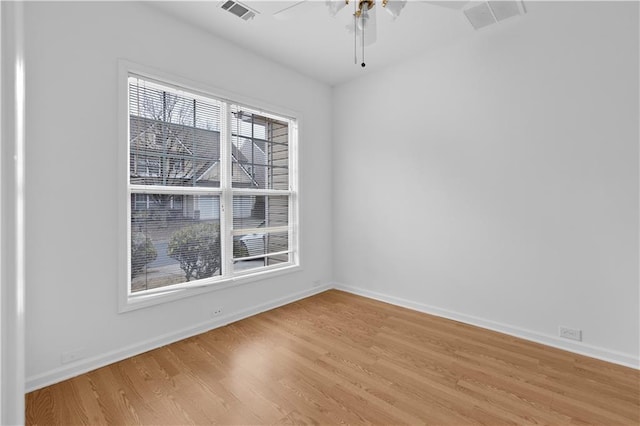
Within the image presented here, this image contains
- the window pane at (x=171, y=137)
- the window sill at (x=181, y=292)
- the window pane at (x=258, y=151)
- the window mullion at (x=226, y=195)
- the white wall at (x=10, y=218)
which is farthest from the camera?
the window pane at (x=258, y=151)

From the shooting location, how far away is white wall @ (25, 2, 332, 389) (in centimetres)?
210

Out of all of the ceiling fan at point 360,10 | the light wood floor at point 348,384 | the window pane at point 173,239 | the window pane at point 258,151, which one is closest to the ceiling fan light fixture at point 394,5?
the ceiling fan at point 360,10

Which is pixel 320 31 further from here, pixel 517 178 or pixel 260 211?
pixel 517 178

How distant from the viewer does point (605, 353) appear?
8.13 ft

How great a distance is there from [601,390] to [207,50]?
4.31 m

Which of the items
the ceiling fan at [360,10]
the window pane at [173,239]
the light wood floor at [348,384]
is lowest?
the light wood floor at [348,384]

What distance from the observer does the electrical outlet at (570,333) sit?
2.61m

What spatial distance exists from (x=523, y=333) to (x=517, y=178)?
1481mm

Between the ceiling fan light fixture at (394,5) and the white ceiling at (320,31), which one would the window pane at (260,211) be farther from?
the ceiling fan light fixture at (394,5)

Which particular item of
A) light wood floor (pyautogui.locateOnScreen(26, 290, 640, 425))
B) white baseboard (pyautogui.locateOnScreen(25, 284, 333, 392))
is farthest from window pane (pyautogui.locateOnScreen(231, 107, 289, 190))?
light wood floor (pyautogui.locateOnScreen(26, 290, 640, 425))

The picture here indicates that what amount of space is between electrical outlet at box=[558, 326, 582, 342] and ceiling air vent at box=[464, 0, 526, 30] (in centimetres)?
286

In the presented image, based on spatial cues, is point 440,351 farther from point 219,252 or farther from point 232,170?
point 232,170

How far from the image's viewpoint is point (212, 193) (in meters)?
3.16

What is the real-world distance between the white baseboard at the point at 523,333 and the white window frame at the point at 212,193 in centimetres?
139
